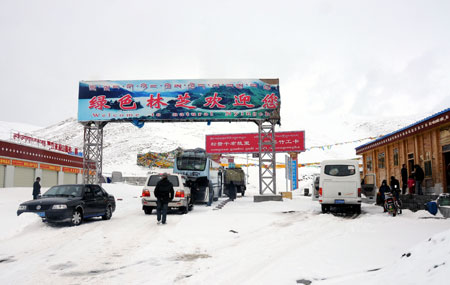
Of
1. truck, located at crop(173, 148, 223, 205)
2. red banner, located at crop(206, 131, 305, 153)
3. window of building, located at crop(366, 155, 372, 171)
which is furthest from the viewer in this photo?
red banner, located at crop(206, 131, 305, 153)

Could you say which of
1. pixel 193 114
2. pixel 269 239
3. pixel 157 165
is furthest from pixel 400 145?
pixel 157 165

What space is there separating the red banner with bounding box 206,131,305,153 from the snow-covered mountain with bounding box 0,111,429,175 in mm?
22743

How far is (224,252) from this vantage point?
27.1ft

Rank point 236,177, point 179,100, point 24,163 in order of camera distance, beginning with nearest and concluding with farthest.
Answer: point 179,100 → point 24,163 → point 236,177

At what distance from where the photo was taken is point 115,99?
25.5 meters

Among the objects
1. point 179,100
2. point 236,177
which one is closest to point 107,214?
point 179,100

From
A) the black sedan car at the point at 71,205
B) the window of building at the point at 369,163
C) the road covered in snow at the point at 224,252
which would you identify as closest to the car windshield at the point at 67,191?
the black sedan car at the point at 71,205

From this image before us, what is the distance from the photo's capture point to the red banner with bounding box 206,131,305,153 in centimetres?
4147

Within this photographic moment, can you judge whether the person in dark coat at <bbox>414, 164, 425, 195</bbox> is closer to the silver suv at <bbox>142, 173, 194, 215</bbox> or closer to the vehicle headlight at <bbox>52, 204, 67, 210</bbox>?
the silver suv at <bbox>142, 173, 194, 215</bbox>

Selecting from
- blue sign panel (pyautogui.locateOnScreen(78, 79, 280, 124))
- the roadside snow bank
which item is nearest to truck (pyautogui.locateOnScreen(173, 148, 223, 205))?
blue sign panel (pyautogui.locateOnScreen(78, 79, 280, 124))

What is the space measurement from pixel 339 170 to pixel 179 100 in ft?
39.9

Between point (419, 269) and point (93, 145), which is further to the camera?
point (93, 145)

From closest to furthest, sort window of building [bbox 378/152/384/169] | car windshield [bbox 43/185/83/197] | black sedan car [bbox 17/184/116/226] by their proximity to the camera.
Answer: black sedan car [bbox 17/184/116/226] < car windshield [bbox 43/185/83/197] < window of building [bbox 378/152/384/169]

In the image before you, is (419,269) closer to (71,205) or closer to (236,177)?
(71,205)
